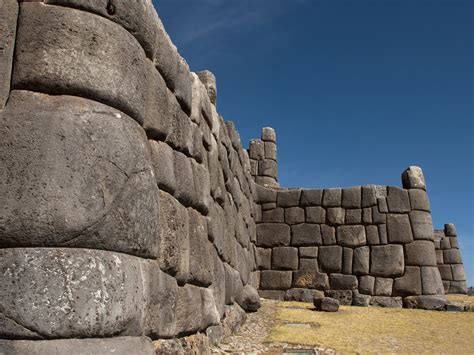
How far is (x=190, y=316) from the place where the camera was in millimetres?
3838

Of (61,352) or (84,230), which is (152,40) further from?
(61,352)

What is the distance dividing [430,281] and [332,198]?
2654 mm

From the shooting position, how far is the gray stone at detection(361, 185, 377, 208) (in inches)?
419

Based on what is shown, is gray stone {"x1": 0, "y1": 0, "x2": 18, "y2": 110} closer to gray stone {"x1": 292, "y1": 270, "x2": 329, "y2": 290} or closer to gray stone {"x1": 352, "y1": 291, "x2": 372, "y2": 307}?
gray stone {"x1": 352, "y1": 291, "x2": 372, "y2": 307}

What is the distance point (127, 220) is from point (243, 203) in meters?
6.53

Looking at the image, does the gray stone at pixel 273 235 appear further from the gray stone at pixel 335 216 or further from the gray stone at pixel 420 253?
the gray stone at pixel 420 253

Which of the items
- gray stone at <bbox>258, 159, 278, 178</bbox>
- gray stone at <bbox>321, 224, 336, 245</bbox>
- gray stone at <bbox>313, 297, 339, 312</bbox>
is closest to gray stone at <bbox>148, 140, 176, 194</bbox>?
gray stone at <bbox>313, 297, 339, 312</bbox>

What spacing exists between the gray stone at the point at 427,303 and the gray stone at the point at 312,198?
9.11 ft

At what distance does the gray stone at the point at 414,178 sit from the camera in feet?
34.8

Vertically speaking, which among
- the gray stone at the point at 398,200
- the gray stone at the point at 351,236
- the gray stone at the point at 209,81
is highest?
→ the gray stone at the point at 209,81

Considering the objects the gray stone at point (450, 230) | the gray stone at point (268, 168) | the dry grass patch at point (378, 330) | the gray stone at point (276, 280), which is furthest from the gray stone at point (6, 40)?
the gray stone at point (450, 230)

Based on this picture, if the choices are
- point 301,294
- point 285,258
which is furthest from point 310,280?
point 285,258

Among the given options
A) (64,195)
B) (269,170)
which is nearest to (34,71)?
(64,195)

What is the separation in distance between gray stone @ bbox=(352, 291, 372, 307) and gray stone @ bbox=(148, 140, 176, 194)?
711 cm
